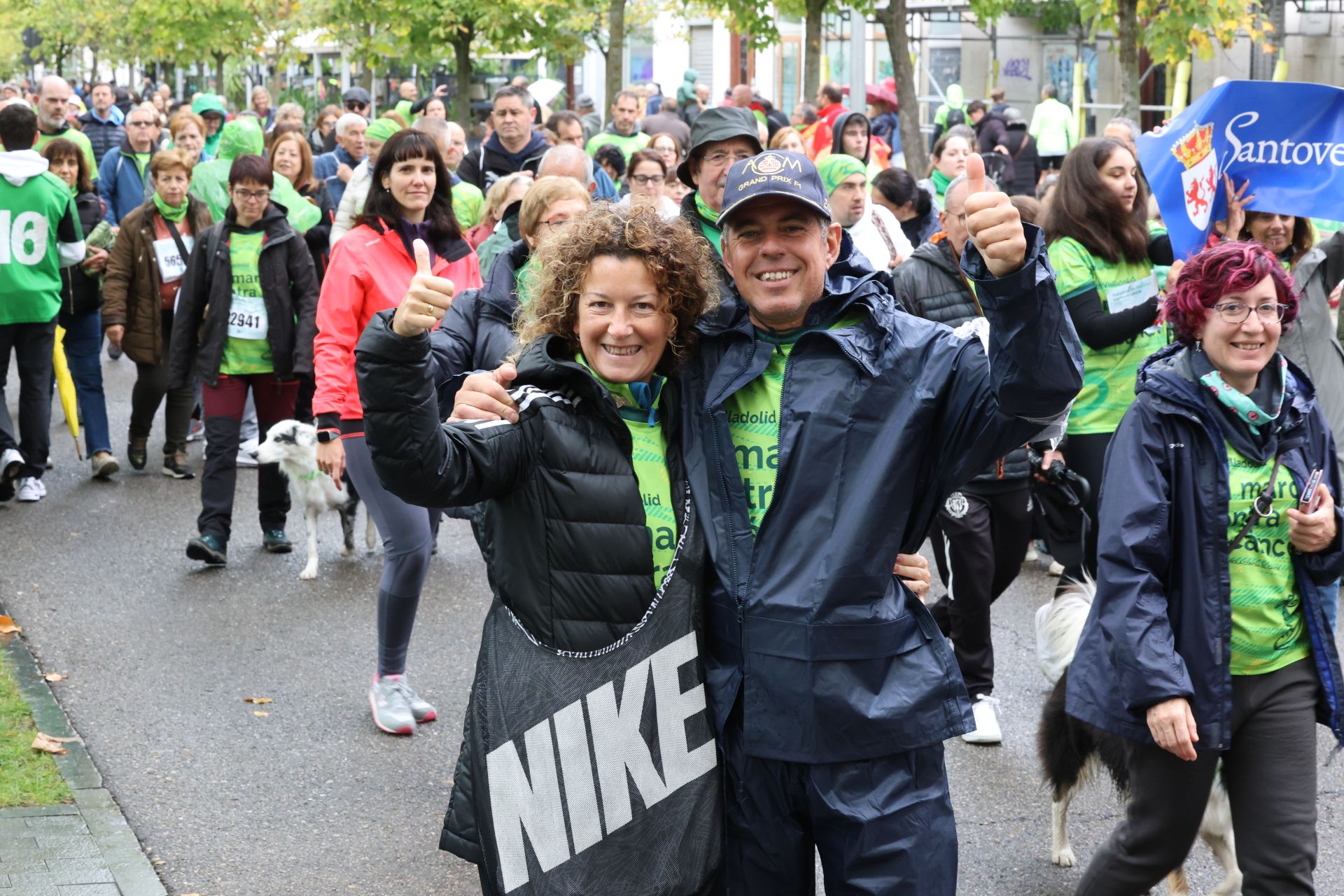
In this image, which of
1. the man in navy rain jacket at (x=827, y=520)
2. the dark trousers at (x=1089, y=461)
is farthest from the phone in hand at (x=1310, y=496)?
the dark trousers at (x=1089, y=461)

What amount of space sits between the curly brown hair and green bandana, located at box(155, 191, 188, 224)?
24.4 ft

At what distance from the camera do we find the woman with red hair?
3664 mm

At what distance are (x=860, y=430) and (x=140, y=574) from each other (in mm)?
6109

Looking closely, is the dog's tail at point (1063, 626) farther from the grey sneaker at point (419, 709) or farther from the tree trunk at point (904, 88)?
the tree trunk at point (904, 88)

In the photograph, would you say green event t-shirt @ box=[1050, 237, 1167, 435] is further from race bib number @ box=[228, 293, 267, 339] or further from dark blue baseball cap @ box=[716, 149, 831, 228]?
race bib number @ box=[228, 293, 267, 339]

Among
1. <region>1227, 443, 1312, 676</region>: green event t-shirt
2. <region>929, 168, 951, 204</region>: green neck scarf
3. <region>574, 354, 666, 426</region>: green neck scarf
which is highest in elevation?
<region>929, 168, 951, 204</region>: green neck scarf

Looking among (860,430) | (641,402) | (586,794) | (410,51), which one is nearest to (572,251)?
(641,402)

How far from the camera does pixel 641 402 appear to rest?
123 inches

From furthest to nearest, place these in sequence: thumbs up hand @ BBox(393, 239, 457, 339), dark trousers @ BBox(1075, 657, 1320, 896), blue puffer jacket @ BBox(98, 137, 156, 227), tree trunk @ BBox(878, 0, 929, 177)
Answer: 1. tree trunk @ BBox(878, 0, 929, 177)
2. blue puffer jacket @ BBox(98, 137, 156, 227)
3. dark trousers @ BBox(1075, 657, 1320, 896)
4. thumbs up hand @ BBox(393, 239, 457, 339)

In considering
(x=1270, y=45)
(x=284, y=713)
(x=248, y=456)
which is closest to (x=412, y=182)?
(x=284, y=713)

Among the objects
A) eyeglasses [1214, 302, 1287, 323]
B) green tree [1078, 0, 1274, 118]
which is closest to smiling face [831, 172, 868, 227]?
eyeglasses [1214, 302, 1287, 323]

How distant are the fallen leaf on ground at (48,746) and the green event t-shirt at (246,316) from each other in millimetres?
3217

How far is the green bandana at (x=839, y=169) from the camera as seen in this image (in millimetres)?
8211

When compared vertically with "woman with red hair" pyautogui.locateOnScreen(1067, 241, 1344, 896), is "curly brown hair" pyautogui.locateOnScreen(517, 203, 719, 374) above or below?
above
